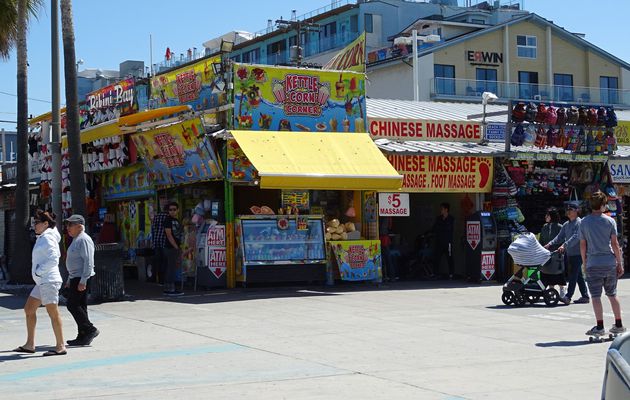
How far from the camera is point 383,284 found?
67.9 ft

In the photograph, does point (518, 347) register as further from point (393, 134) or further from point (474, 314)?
point (393, 134)

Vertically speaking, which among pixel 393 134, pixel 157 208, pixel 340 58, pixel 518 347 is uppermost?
pixel 340 58

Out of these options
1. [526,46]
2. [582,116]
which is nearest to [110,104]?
[582,116]

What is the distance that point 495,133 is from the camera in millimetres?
23031

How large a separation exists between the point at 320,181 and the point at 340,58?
5595 millimetres

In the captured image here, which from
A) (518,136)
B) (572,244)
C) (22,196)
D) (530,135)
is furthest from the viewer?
(22,196)

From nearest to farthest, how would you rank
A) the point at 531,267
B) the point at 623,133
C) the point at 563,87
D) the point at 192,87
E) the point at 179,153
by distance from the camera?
the point at 531,267, the point at 179,153, the point at 192,87, the point at 623,133, the point at 563,87

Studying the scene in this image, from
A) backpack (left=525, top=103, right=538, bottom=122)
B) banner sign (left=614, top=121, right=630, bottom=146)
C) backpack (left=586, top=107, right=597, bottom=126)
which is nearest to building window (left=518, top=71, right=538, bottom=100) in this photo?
banner sign (left=614, top=121, right=630, bottom=146)

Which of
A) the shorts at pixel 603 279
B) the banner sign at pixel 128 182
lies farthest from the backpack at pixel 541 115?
the shorts at pixel 603 279

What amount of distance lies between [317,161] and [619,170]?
896cm

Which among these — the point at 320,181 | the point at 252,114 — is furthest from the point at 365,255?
the point at 252,114

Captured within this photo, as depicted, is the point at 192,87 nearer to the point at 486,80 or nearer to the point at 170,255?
the point at 170,255

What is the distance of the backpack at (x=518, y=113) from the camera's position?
2194 centimetres

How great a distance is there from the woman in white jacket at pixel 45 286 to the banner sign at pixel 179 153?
805 centimetres
